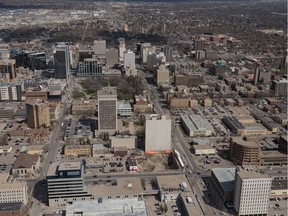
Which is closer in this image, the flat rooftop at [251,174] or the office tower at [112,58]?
the flat rooftop at [251,174]

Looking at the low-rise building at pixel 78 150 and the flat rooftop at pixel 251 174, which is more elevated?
the flat rooftop at pixel 251 174

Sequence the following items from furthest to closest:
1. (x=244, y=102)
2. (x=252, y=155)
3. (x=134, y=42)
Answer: (x=134, y=42) < (x=244, y=102) < (x=252, y=155)

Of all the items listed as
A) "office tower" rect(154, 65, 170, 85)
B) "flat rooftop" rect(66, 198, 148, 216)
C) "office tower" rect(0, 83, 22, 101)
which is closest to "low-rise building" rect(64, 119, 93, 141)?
"office tower" rect(0, 83, 22, 101)

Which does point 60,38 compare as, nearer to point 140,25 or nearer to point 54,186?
point 140,25

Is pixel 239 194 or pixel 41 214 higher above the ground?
pixel 239 194

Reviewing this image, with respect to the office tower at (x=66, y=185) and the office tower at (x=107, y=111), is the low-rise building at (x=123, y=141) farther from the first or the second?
the office tower at (x=66, y=185)

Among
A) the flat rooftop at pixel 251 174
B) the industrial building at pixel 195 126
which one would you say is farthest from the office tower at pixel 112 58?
the flat rooftop at pixel 251 174

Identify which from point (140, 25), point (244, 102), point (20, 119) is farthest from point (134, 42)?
point (20, 119)
